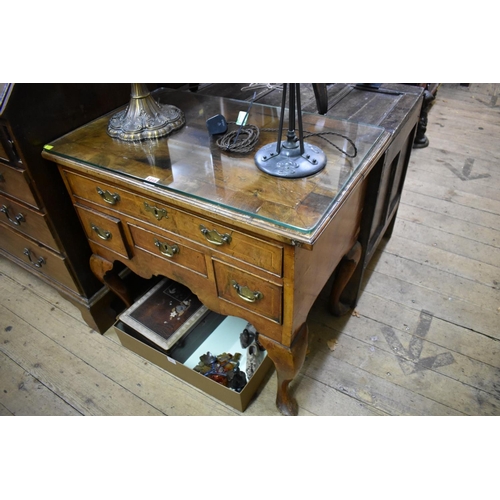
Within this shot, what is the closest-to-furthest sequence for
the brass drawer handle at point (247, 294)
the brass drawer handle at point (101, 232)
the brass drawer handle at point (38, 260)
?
the brass drawer handle at point (247, 294)
the brass drawer handle at point (101, 232)
the brass drawer handle at point (38, 260)

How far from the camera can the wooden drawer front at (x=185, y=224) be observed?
36.1 inches

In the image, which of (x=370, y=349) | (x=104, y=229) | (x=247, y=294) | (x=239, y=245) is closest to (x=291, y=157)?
(x=239, y=245)

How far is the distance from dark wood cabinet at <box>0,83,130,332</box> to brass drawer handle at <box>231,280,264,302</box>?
0.65 m

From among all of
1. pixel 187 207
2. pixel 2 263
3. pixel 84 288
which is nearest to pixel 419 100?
pixel 187 207

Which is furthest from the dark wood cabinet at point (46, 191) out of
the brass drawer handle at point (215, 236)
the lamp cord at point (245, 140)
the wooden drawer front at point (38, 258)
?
the brass drawer handle at point (215, 236)

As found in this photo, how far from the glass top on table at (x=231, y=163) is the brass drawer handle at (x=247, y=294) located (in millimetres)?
230

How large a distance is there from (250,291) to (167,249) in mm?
268

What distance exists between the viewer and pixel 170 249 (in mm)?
1107

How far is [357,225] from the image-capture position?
1.29 metres

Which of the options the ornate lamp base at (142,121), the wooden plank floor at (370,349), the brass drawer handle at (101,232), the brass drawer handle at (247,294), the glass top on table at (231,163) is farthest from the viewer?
the wooden plank floor at (370,349)

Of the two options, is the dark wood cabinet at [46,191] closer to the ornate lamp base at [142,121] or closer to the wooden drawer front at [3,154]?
the wooden drawer front at [3,154]

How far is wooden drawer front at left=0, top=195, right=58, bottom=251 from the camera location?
130 centimetres

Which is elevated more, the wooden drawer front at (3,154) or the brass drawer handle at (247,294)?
the wooden drawer front at (3,154)

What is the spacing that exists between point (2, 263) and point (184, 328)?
113cm
